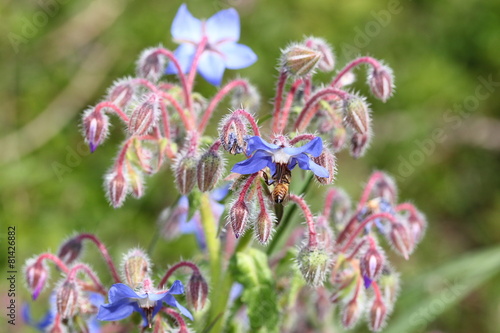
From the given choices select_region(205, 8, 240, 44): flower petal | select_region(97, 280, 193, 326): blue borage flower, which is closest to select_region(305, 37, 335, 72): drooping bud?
select_region(205, 8, 240, 44): flower petal

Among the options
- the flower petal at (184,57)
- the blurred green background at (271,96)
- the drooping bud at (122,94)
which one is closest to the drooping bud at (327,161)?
the drooping bud at (122,94)

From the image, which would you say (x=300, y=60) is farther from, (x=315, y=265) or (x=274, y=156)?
(x=315, y=265)

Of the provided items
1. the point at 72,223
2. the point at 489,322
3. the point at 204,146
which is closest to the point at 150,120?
the point at 204,146

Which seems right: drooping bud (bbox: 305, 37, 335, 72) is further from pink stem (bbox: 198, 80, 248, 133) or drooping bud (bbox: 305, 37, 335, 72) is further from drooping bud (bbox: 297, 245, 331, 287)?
drooping bud (bbox: 297, 245, 331, 287)

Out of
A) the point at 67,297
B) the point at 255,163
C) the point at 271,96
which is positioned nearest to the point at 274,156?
the point at 255,163

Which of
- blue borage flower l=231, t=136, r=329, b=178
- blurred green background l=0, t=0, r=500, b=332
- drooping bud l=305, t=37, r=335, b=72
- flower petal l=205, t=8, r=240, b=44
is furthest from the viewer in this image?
blurred green background l=0, t=0, r=500, b=332
